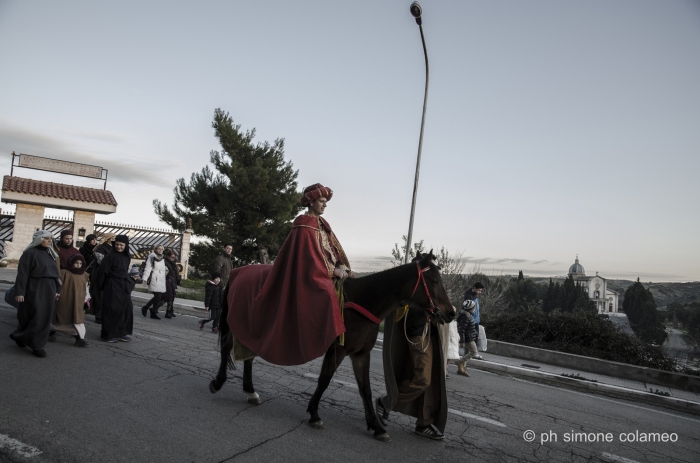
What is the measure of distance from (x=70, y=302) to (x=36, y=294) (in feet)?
2.97

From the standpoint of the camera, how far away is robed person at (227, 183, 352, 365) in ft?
16.0

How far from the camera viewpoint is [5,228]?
2548 centimetres

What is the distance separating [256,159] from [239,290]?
76.9ft

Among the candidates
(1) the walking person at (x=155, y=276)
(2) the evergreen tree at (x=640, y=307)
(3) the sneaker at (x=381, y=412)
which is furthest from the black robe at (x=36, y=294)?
(2) the evergreen tree at (x=640, y=307)

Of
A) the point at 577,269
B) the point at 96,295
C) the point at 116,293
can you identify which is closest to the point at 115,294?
the point at 116,293

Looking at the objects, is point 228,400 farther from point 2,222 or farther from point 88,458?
point 2,222

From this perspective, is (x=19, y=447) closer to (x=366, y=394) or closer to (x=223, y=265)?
(x=366, y=394)

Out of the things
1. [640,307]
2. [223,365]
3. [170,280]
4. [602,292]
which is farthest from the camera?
[602,292]

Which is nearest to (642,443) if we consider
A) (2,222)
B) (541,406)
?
(541,406)

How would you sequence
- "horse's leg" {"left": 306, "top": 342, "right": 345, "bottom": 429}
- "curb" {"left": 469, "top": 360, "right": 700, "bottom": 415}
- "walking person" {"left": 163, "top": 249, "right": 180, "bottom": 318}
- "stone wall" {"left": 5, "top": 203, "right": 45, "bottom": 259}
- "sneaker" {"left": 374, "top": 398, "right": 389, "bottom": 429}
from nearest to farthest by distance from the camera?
1. "horse's leg" {"left": 306, "top": 342, "right": 345, "bottom": 429}
2. "sneaker" {"left": 374, "top": 398, "right": 389, "bottom": 429}
3. "curb" {"left": 469, "top": 360, "right": 700, "bottom": 415}
4. "walking person" {"left": 163, "top": 249, "right": 180, "bottom": 318}
5. "stone wall" {"left": 5, "top": 203, "right": 45, "bottom": 259}

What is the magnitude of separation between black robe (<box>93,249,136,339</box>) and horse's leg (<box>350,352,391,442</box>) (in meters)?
5.36

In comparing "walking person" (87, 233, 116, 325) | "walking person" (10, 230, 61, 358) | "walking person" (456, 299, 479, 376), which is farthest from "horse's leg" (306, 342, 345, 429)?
"walking person" (87, 233, 116, 325)

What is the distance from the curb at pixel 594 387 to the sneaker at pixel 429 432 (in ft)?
18.9

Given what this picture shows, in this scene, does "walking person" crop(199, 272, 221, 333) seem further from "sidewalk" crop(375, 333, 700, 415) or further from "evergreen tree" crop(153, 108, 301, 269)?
"evergreen tree" crop(153, 108, 301, 269)
